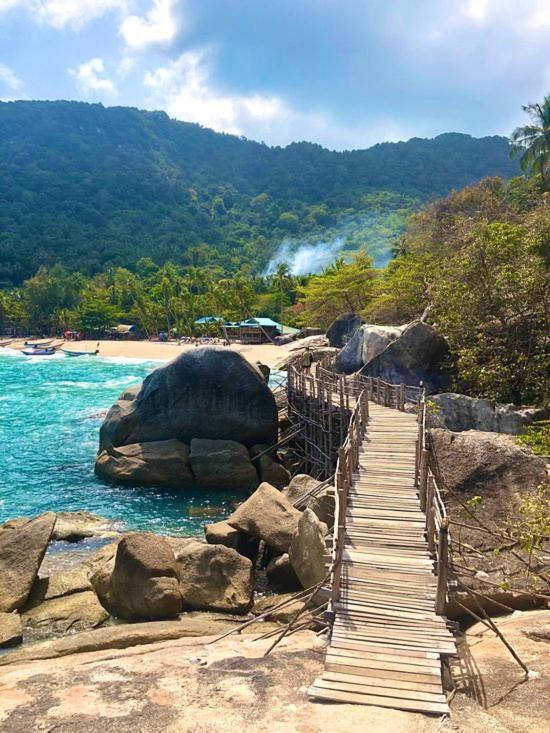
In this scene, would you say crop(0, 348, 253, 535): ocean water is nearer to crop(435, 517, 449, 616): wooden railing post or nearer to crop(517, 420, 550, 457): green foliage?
crop(517, 420, 550, 457): green foliage

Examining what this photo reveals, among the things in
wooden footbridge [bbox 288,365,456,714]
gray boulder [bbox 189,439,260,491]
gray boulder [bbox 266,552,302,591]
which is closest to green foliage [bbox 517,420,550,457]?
wooden footbridge [bbox 288,365,456,714]

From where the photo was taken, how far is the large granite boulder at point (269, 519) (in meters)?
14.2

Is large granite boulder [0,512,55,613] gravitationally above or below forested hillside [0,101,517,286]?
below

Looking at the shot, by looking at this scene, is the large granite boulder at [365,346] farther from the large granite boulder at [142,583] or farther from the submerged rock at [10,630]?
the submerged rock at [10,630]

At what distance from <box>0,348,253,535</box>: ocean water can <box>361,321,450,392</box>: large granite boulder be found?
8.89 m

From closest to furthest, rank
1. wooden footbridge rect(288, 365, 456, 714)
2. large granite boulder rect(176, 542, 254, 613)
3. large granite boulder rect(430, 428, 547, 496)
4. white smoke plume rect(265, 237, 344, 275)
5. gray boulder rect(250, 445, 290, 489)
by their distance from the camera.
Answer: wooden footbridge rect(288, 365, 456, 714)
large granite boulder rect(176, 542, 254, 613)
large granite boulder rect(430, 428, 547, 496)
gray boulder rect(250, 445, 290, 489)
white smoke plume rect(265, 237, 344, 275)

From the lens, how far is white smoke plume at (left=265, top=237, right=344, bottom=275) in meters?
145

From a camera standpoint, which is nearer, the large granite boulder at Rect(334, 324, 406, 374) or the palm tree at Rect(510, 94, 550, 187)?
the large granite boulder at Rect(334, 324, 406, 374)

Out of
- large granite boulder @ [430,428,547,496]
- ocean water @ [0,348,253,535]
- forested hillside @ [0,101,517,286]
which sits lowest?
ocean water @ [0,348,253,535]

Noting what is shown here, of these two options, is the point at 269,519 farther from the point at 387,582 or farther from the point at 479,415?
the point at 479,415

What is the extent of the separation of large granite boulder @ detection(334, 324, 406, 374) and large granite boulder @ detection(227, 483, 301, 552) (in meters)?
12.0

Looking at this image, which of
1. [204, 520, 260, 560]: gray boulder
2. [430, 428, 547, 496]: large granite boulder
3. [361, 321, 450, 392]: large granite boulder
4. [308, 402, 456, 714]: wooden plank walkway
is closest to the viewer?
[308, 402, 456, 714]: wooden plank walkway

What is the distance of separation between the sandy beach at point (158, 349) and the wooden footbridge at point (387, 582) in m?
40.4

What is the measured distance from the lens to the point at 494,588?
962 cm
